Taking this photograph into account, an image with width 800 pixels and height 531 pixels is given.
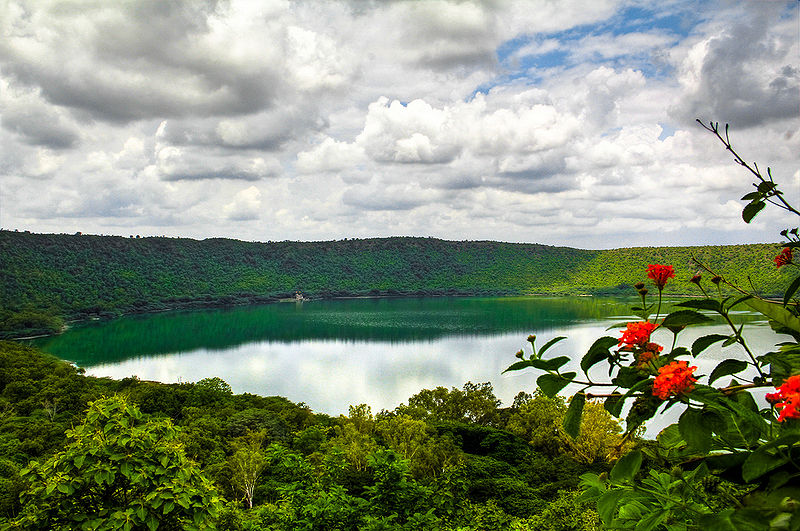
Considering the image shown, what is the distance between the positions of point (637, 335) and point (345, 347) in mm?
58634

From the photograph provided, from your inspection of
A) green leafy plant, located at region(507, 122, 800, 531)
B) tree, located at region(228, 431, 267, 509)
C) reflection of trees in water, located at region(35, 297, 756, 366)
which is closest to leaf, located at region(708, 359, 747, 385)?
green leafy plant, located at region(507, 122, 800, 531)

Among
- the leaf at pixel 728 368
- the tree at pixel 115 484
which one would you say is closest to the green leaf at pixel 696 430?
the leaf at pixel 728 368

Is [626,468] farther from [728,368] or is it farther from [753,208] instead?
[753,208]

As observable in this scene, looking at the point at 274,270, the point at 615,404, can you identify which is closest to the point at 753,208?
the point at 615,404

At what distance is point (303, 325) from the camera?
255 feet

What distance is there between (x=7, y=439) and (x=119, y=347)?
148 ft

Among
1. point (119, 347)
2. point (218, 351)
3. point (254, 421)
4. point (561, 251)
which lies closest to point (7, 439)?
point (254, 421)

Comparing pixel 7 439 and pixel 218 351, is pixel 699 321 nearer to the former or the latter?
pixel 7 439

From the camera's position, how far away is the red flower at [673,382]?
1.04m

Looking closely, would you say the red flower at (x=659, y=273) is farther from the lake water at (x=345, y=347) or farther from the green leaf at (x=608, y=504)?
the lake water at (x=345, y=347)

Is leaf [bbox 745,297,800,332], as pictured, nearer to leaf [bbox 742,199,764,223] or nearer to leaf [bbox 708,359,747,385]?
leaf [bbox 708,359,747,385]

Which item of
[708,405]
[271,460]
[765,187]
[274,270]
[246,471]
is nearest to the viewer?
[708,405]

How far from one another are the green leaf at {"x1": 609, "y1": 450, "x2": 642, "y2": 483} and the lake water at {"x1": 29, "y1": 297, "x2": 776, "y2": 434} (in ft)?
78.5

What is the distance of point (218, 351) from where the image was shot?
190 ft
